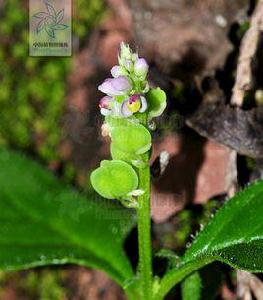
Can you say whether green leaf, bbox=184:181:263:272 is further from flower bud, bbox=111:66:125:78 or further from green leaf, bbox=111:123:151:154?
flower bud, bbox=111:66:125:78

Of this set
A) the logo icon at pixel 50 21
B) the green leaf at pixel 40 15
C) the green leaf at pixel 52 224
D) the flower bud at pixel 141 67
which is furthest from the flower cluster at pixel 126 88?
the green leaf at pixel 40 15

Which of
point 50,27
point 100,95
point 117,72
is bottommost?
point 100,95

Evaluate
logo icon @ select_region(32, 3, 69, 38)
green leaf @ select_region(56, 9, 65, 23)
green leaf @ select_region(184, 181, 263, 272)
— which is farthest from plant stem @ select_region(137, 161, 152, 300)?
green leaf @ select_region(56, 9, 65, 23)

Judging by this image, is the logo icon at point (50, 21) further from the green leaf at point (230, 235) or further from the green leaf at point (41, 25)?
the green leaf at point (230, 235)

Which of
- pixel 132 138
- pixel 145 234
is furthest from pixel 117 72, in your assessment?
pixel 145 234

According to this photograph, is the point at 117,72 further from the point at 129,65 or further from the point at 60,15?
the point at 60,15

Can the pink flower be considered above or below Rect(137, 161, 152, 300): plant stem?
above

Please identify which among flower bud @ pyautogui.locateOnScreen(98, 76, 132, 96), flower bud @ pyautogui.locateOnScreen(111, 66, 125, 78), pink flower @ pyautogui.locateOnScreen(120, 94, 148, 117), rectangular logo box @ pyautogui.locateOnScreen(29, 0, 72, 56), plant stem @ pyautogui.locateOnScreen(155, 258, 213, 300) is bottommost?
plant stem @ pyautogui.locateOnScreen(155, 258, 213, 300)
